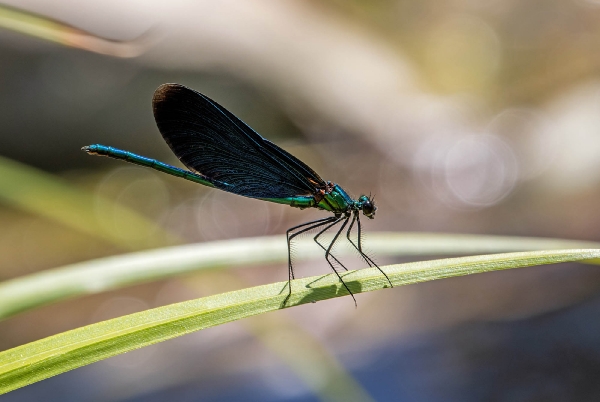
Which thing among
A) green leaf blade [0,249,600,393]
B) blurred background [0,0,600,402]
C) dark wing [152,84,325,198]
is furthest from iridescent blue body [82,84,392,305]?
green leaf blade [0,249,600,393]

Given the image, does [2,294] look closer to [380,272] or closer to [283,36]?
[380,272]

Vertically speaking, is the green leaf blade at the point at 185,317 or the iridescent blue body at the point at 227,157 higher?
the iridescent blue body at the point at 227,157

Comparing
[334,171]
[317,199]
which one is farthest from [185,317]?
[334,171]

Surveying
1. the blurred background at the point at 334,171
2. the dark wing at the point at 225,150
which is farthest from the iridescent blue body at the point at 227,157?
the blurred background at the point at 334,171

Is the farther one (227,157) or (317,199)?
(317,199)

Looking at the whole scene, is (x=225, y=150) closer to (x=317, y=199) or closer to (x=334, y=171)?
(x=317, y=199)

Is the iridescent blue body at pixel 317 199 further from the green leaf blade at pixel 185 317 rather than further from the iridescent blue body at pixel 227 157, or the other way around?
the green leaf blade at pixel 185 317
